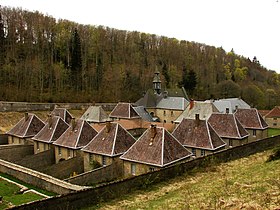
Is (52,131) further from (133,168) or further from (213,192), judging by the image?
(213,192)

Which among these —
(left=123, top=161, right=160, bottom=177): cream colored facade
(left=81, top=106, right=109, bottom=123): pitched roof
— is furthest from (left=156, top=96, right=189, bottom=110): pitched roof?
(left=123, top=161, right=160, bottom=177): cream colored facade

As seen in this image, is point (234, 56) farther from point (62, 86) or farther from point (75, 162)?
point (75, 162)

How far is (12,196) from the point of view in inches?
723

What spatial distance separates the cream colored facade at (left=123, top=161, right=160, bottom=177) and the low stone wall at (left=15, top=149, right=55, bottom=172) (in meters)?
7.97

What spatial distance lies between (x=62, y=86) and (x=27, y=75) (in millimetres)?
6152

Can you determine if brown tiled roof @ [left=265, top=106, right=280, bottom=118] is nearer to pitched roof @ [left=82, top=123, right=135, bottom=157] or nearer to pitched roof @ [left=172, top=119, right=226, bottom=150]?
pitched roof @ [left=172, top=119, right=226, bottom=150]

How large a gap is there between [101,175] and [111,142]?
293 cm

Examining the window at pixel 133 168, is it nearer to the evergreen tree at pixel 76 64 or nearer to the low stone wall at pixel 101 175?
the low stone wall at pixel 101 175

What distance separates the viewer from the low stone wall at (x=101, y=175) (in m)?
19.9

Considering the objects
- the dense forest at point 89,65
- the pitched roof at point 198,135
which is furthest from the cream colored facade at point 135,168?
the dense forest at point 89,65

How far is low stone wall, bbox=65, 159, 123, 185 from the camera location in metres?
19.9

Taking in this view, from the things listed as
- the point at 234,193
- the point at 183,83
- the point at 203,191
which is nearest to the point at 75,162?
the point at 203,191

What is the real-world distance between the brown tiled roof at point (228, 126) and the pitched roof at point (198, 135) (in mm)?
4107

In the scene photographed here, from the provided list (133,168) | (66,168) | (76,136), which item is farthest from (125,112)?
(133,168)
